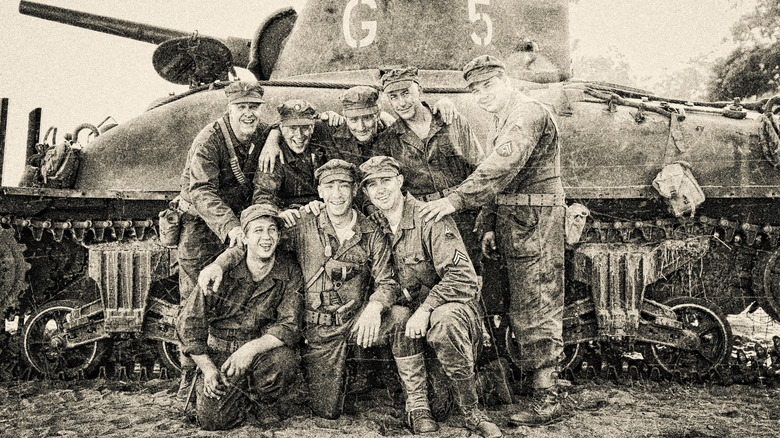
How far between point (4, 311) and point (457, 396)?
3.95 m

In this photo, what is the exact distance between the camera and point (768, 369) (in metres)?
5.87

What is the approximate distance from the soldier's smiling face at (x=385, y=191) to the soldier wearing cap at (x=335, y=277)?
149 millimetres

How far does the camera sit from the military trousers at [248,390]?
4.62 meters

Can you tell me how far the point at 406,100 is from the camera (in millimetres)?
5203

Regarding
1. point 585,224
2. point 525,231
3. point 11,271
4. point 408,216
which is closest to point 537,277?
point 525,231

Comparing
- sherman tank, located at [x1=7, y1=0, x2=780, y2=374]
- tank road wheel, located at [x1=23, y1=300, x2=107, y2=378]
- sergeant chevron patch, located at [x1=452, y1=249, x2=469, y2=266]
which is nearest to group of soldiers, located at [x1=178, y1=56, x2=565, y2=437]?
sergeant chevron patch, located at [x1=452, y1=249, x2=469, y2=266]

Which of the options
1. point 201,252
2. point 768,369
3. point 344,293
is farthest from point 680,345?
point 201,252

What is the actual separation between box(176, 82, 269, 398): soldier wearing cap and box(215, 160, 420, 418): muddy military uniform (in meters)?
0.46

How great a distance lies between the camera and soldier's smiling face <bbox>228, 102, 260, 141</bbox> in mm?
5211

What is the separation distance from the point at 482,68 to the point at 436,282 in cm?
150

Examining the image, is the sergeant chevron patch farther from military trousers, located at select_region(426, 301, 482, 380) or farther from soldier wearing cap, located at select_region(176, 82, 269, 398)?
soldier wearing cap, located at select_region(176, 82, 269, 398)

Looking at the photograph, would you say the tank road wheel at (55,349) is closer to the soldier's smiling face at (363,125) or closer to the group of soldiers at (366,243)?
the group of soldiers at (366,243)

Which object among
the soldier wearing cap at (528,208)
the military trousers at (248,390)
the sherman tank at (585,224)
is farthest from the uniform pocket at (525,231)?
the military trousers at (248,390)

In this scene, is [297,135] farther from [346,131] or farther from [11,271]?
[11,271]
